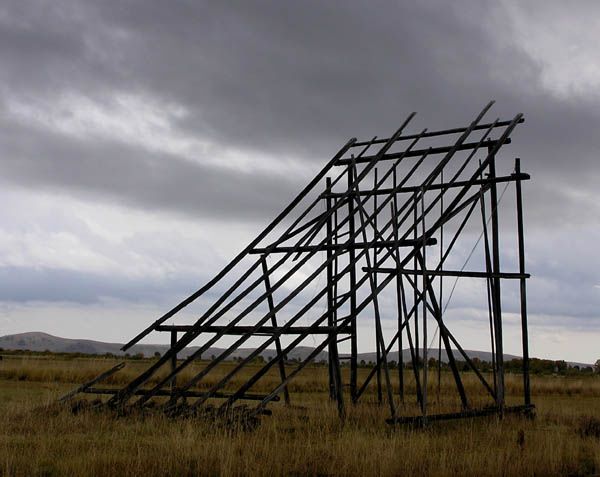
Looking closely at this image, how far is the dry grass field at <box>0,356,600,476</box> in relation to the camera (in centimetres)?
897

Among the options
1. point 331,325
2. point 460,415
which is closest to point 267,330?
point 331,325

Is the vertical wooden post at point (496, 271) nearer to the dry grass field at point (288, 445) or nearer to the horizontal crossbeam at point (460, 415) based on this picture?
the horizontal crossbeam at point (460, 415)

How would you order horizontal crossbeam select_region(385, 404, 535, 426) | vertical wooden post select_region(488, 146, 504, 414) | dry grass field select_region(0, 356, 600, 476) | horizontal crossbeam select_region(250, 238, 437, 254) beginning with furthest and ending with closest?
vertical wooden post select_region(488, 146, 504, 414)
horizontal crossbeam select_region(250, 238, 437, 254)
horizontal crossbeam select_region(385, 404, 535, 426)
dry grass field select_region(0, 356, 600, 476)

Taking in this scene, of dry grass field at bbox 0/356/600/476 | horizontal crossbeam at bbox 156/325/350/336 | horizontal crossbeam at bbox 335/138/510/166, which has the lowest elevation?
dry grass field at bbox 0/356/600/476

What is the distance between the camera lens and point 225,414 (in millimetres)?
12336

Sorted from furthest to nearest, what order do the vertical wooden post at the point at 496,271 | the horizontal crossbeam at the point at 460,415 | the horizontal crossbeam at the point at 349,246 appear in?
the vertical wooden post at the point at 496,271 → the horizontal crossbeam at the point at 349,246 → the horizontal crossbeam at the point at 460,415

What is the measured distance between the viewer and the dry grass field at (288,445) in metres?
8.97

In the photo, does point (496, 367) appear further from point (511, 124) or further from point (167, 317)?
point (167, 317)

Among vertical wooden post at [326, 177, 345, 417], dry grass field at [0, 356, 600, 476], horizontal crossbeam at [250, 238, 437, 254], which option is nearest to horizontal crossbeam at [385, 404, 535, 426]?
dry grass field at [0, 356, 600, 476]

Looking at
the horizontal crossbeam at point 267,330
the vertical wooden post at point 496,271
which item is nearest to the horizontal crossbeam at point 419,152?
the vertical wooden post at point 496,271

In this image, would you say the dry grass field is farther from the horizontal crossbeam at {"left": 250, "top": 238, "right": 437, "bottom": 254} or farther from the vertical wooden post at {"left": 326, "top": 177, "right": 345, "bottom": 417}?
the horizontal crossbeam at {"left": 250, "top": 238, "right": 437, "bottom": 254}

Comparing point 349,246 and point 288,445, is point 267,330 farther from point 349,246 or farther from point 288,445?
point 288,445

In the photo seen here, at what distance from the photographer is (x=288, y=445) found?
1034 cm

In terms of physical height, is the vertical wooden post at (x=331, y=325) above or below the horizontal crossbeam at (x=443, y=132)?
below
